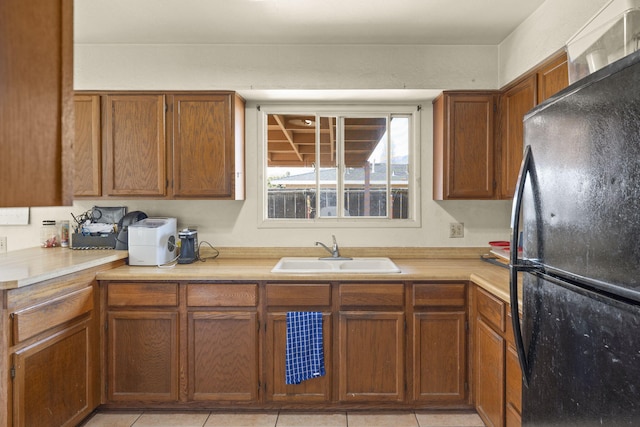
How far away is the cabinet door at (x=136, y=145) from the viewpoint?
2840 millimetres

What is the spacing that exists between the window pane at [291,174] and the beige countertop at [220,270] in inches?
16.7

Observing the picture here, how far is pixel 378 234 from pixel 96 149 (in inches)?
80.9

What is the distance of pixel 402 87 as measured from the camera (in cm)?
292

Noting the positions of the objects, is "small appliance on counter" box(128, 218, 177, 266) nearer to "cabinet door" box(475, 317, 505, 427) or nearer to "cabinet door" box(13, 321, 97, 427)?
"cabinet door" box(13, 321, 97, 427)

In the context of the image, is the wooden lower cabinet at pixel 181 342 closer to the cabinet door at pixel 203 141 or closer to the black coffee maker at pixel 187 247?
the black coffee maker at pixel 187 247

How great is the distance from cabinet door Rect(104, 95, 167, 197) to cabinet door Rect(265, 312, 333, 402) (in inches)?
47.0

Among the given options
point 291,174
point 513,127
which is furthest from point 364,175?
point 513,127

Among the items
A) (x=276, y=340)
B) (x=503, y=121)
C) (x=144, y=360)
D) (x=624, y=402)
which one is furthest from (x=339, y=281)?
(x=624, y=402)

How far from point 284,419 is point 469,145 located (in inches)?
82.7

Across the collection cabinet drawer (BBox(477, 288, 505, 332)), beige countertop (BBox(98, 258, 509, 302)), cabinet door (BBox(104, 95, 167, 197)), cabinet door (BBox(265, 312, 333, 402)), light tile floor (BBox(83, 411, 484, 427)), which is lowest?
light tile floor (BBox(83, 411, 484, 427))

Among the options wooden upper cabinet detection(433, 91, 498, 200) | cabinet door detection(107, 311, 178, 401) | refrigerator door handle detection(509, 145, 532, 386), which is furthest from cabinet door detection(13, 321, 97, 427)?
wooden upper cabinet detection(433, 91, 498, 200)

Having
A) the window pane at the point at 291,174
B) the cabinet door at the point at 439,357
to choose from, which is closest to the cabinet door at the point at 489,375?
the cabinet door at the point at 439,357

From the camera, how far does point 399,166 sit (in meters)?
3.24

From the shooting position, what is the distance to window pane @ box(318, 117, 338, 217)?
3.25 m
